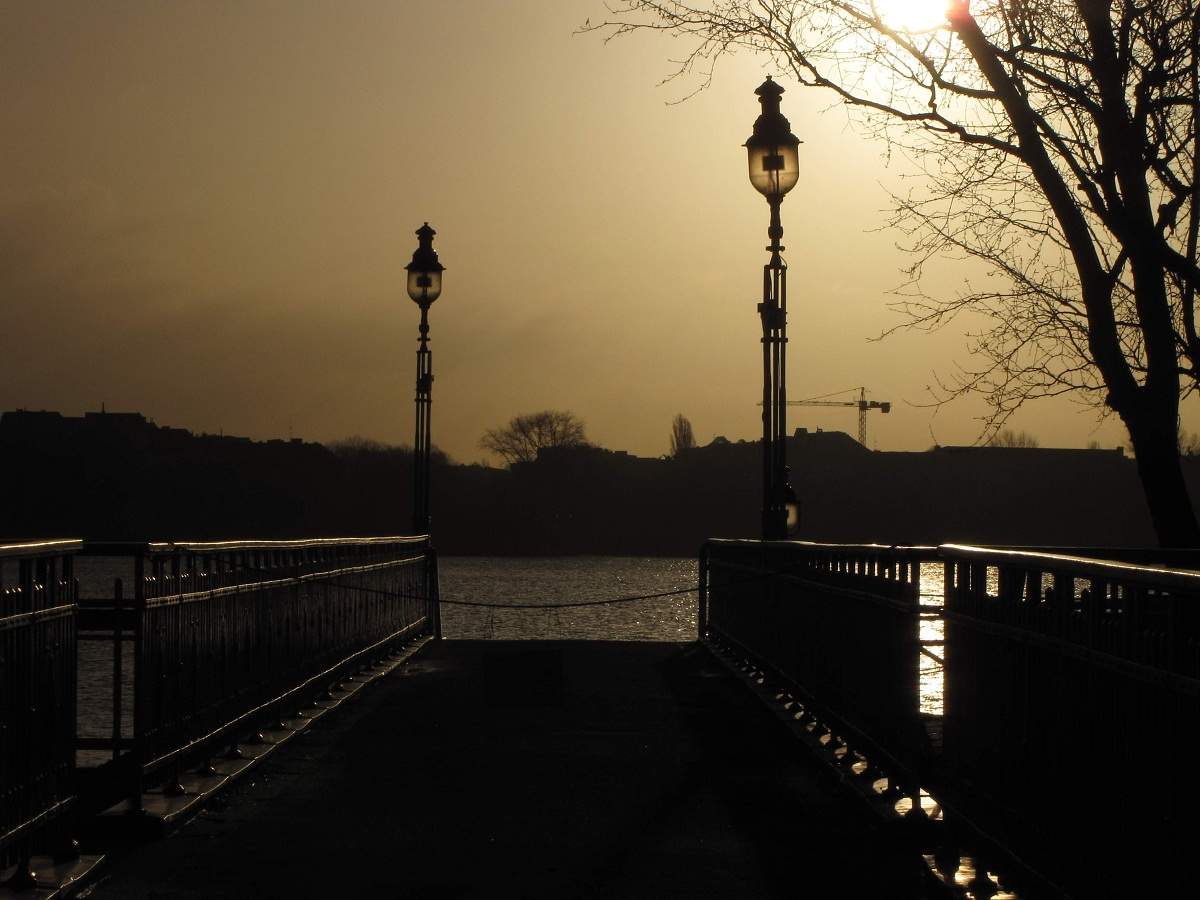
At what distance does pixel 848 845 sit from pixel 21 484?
113 m

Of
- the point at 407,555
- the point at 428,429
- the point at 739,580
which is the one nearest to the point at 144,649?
the point at 739,580

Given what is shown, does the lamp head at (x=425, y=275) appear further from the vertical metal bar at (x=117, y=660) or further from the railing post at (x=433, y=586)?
the vertical metal bar at (x=117, y=660)

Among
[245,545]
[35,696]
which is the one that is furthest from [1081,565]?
[245,545]

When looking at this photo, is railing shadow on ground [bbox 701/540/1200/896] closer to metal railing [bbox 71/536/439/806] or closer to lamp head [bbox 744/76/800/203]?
metal railing [bbox 71/536/439/806]

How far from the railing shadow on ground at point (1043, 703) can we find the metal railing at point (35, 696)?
3.77 meters

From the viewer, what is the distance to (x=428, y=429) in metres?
28.2

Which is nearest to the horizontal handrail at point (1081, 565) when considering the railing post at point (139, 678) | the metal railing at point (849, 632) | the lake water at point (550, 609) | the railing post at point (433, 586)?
the metal railing at point (849, 632)

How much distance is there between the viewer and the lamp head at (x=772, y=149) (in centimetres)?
1959

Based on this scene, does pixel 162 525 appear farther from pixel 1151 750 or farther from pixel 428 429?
pixel 1151 750

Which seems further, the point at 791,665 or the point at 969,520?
the point at 969,520

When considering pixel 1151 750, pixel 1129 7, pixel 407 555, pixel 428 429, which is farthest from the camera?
pixel 428 429

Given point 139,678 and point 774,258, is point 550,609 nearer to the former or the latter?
point 774,258

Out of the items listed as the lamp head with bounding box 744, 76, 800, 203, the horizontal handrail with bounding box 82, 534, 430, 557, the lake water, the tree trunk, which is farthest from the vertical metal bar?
the lamp head with bounding box 744, 76, 800, 203

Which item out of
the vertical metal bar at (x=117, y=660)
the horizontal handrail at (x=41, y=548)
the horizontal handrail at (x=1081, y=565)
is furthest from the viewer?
the vertical metal bar at (x=117, y=660)
